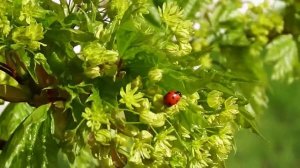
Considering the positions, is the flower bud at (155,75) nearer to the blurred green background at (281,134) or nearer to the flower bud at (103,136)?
the flower bud at (103,136)

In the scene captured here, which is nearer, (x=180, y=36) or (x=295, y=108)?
(x=180, y=36)

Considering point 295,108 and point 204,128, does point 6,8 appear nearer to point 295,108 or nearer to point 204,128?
point 204,128

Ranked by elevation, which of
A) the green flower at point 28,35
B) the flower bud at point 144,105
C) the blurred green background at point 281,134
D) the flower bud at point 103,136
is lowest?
the blurred green background at point 281,134

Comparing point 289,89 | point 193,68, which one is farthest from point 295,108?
point 193,68

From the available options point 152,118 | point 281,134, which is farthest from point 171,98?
point 281,134

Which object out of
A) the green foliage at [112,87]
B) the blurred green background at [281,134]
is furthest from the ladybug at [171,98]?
the blurred green background at [281,134]

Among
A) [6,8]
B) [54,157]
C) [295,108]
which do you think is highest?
[6,8]

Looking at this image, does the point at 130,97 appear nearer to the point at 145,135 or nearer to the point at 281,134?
the point at 145,135
